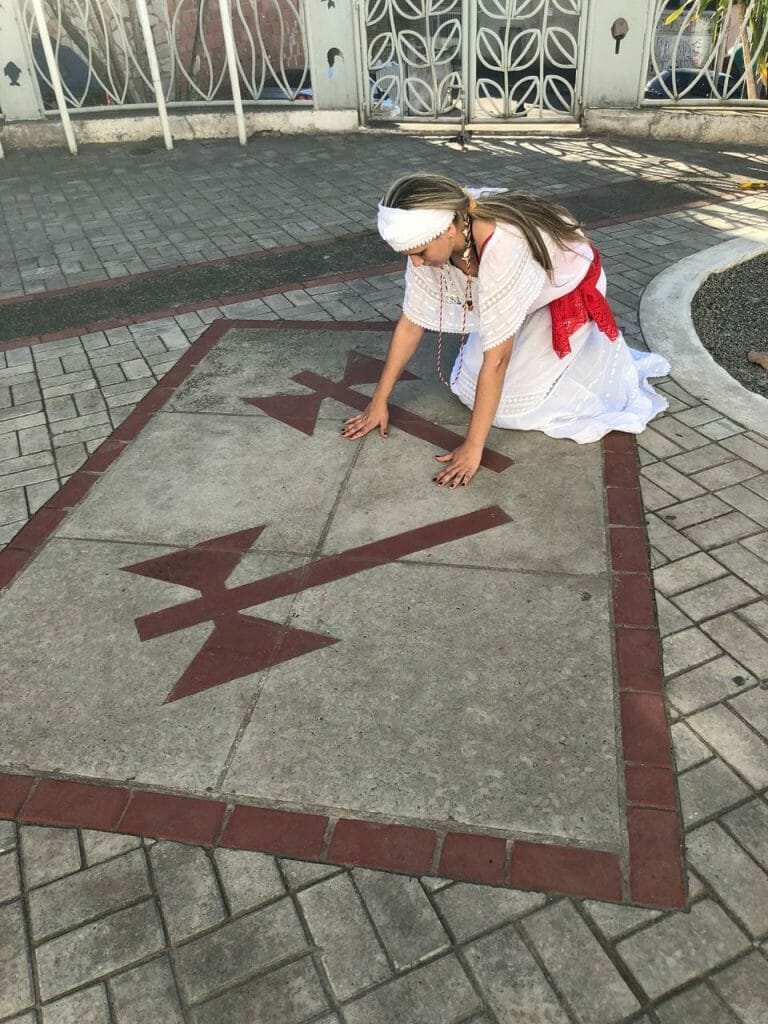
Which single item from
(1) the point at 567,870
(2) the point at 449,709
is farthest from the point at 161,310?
(1) the point at 567,870

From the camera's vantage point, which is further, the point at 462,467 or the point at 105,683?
the point at 462,467

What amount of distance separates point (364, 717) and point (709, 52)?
835cm

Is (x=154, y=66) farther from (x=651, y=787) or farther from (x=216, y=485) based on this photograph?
(x=651, y=787)

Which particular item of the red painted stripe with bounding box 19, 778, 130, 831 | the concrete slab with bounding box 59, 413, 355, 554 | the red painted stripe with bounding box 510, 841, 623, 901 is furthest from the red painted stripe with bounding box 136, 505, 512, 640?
the red painted stripe with bounding box 510, 841, 623, 901

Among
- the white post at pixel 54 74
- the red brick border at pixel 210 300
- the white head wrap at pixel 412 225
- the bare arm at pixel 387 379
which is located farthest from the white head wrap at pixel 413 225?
the white post at pixel 54 74

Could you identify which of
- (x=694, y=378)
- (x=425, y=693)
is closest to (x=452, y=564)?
(x=425, y=693)

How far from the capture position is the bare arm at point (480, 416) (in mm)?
3523

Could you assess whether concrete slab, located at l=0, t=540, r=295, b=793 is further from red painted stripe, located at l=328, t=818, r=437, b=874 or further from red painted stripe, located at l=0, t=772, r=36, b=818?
red painted stripe, located at l=328, t=818, r=437, b=874

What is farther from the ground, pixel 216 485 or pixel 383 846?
pixel 216 485

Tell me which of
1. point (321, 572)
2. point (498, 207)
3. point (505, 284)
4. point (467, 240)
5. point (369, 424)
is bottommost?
point (321, 572)

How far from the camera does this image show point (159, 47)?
35.9 ft

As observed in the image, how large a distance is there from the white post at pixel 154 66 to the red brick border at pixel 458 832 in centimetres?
839

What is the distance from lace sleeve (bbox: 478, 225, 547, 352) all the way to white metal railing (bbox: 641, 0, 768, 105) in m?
6.39

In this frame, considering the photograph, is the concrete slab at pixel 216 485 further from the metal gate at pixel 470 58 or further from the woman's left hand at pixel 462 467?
the metal gate at pixel 470 58
